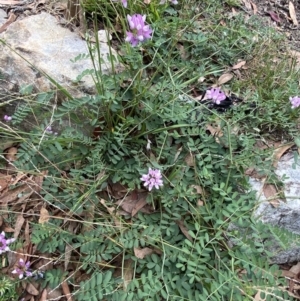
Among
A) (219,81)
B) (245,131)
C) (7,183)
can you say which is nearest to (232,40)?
(219,81)

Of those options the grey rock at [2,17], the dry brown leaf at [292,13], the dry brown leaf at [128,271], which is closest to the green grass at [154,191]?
the dry brown leaf at [128,271]

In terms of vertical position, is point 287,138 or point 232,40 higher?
point 232,40

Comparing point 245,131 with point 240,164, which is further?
point 245,131

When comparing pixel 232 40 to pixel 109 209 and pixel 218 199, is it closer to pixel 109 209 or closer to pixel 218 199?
pixel 218 199

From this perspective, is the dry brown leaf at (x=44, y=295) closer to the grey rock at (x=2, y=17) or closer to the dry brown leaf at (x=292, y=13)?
the grey rock at (x=2, y=17)

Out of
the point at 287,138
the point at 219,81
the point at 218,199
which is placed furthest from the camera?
the point at 219,81

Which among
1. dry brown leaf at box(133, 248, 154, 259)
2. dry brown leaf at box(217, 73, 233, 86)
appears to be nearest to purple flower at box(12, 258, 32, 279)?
dry brown leaf at box(133, 248, 154, 259)

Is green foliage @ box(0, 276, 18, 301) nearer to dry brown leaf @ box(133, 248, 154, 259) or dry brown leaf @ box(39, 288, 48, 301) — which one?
dry brown leaf @ box(39, 288, 48, 301)
